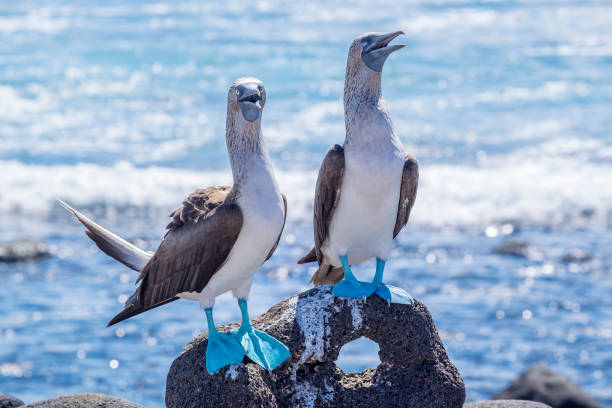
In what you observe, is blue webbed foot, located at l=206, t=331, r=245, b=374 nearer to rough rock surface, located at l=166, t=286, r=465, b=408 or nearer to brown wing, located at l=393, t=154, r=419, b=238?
rough rock surface, located at l=166, t=286, r=465, b=408

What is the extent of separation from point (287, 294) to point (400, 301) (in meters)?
7.31

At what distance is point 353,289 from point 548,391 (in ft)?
16.9

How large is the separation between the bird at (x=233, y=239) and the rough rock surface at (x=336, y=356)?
0.23 metres

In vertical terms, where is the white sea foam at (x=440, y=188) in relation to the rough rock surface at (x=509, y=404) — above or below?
below

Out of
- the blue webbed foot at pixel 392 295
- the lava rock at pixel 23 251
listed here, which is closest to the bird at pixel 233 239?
the blue webbed foot at pixel 392 295

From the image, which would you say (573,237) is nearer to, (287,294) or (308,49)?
(287,294)

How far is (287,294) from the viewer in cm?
1374

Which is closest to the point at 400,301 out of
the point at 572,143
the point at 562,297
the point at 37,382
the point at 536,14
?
the point at 37,382

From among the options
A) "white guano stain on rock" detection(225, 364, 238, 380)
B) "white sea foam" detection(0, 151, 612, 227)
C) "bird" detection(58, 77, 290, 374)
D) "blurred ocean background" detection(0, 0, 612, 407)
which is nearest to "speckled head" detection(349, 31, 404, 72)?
"bird" detection(58, 77, 290, 374)

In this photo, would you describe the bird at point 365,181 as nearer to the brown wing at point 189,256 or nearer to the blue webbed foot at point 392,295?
the blue webbed foot at point 392,295

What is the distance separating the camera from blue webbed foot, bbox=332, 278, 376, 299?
255 inches

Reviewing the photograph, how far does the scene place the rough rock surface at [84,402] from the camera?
291 inches

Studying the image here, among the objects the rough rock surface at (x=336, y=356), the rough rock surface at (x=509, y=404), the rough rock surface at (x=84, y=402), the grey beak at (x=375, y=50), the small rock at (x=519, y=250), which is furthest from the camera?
the small rock at (x=519, y=250)

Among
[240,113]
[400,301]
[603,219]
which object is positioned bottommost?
[603,219]
